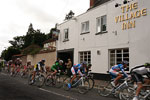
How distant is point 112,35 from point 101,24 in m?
2.18

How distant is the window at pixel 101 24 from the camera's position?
15.1 m

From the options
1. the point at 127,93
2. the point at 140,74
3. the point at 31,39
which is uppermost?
the point at 31,39

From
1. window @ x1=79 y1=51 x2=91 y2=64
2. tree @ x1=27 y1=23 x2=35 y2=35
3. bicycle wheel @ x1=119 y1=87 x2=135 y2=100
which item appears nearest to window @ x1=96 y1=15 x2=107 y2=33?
window @ x1=79 y1=51 x2=91 y2=64

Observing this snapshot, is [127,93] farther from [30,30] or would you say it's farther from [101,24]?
[30,30]

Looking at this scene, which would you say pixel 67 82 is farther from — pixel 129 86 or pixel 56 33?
pixel 56 33

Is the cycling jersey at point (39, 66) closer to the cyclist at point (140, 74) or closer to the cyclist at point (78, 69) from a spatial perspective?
the cyclist at point (78, 69)

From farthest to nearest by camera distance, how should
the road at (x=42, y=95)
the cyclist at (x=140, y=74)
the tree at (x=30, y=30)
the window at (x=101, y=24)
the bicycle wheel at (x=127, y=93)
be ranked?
1. the tree at (x=30, y=30)
2. the window at (x=101, y=24)
3. the road at (x=42, y=95)
4. the bicycle wheel at (x=127, y=93)
5. the cyclist at (x=140, y=74)

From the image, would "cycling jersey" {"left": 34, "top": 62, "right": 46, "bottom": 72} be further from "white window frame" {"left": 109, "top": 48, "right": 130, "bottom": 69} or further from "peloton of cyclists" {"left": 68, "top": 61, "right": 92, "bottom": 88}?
"white window frame" {"left": 109, "top": 48, "right": 130, "bottom": 69}

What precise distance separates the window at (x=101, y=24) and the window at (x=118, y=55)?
98.2 inches

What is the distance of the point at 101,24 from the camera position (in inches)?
611

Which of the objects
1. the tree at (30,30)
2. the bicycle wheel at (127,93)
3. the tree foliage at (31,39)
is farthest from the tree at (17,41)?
the bicycle wheel at (127,93)

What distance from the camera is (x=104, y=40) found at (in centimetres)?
1470

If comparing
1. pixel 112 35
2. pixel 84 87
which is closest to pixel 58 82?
pixel 84 87

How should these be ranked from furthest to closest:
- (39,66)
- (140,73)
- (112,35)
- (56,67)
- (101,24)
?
(101,24), (112,35), (56,67), (39,66), (140,73)
